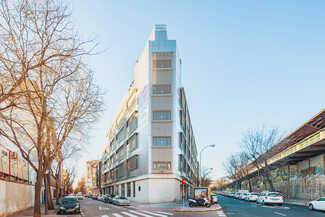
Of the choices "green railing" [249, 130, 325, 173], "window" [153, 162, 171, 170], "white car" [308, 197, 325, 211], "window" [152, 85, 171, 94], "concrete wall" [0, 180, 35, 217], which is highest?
"window" [152, 85, 171, 94]

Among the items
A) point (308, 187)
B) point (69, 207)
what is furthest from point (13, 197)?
point (308, 187)

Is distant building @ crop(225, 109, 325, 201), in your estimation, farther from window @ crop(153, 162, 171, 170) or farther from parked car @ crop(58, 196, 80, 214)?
parked car @ crop(58, 196, 80, 214)

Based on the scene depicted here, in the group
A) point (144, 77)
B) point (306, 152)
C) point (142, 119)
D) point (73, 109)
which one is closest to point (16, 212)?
point (73, 109)

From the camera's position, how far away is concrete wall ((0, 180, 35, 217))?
65.6 feet

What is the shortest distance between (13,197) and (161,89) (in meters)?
24.4

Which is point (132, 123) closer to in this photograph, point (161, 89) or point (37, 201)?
point (161, 89)

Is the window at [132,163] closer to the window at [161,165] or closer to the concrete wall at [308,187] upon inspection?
the window at [161,165]

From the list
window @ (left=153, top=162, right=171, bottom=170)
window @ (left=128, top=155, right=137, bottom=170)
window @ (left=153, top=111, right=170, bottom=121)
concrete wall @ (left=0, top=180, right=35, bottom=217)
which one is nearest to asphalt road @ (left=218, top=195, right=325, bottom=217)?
window @ (left=153, top=162, right=171, bottom=170)

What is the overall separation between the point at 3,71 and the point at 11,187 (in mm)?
14793

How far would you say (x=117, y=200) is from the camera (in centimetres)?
3900

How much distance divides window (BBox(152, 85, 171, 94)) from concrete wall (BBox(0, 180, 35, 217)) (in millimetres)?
19940

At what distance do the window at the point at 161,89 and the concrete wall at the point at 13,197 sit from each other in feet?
65.4

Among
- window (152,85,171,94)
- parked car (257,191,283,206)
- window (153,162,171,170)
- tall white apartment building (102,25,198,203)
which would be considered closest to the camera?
parked car (257,191,283,206)

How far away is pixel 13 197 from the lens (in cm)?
2295
